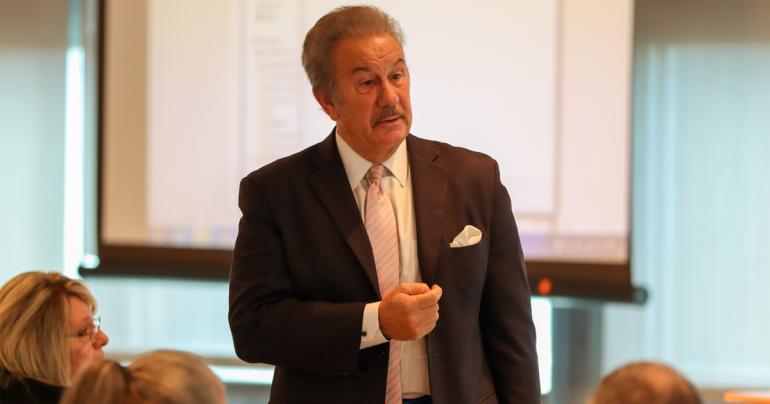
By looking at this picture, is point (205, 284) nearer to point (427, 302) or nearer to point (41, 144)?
point (41, 144)

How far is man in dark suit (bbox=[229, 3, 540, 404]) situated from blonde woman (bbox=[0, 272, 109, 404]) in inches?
19.8

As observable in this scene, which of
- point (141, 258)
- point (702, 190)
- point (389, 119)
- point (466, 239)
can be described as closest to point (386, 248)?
point (466, 239)

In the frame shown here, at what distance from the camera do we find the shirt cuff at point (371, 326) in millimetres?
2061

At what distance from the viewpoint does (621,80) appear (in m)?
3.98

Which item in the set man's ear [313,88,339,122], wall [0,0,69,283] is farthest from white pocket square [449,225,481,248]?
wall [0,0,69,283]

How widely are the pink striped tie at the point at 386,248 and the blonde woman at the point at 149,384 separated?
699 mm

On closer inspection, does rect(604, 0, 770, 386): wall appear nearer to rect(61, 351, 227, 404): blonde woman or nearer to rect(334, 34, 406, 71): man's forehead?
rect(334, 34, 406, 71): man's forehead

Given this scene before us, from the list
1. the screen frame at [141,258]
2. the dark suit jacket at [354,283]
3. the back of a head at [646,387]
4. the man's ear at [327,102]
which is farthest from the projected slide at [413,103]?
the back of a head at [646,387]

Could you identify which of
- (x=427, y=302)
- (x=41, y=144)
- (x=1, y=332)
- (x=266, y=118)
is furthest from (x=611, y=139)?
(x=41, y=144)

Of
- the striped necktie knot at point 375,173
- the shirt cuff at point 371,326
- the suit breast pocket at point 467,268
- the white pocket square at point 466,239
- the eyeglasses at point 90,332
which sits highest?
the striped necktie knot at point 375,173

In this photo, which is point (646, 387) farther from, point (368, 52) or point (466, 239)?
point (368, 52)

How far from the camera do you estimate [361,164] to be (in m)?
2.25

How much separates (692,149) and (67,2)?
9.87ft

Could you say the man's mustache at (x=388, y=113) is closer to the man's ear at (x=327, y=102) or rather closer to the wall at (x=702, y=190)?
the man's ear at (x=327, y=102)
